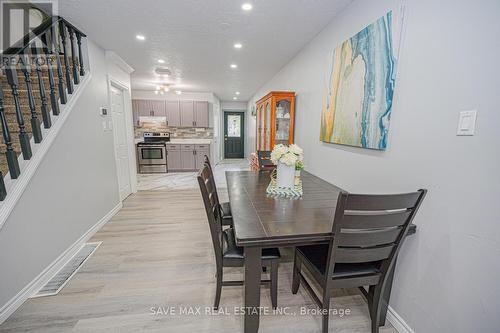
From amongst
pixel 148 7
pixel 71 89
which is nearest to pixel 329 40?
pixel 148 7

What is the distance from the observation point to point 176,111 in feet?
21.5

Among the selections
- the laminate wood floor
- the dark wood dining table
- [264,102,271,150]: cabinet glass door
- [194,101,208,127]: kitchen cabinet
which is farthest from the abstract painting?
[194,101,208,127]: kitchen cabinet

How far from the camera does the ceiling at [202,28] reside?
1.98 meters

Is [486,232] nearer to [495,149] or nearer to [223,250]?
[495,149]

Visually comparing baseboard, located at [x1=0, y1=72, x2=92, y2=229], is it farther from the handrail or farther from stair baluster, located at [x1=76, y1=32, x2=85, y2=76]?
the handrail

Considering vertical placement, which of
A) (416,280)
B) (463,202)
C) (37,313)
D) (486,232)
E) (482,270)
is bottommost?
(37,313)

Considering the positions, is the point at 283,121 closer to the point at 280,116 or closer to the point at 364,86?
the point at 280,116

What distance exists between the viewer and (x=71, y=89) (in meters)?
2.31

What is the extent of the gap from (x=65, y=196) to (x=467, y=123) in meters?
3.14

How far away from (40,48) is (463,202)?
12.8 feet

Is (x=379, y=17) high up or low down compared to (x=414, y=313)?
up

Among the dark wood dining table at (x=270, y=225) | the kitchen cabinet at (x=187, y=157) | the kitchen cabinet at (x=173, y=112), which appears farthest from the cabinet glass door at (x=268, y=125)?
the kitchen cabinet at (x=173, y=112)

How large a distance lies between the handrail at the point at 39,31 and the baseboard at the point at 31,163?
583mm

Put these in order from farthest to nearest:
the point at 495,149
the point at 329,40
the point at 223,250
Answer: the point at 329,40 < the point at 223,250 < the point at 495,149
